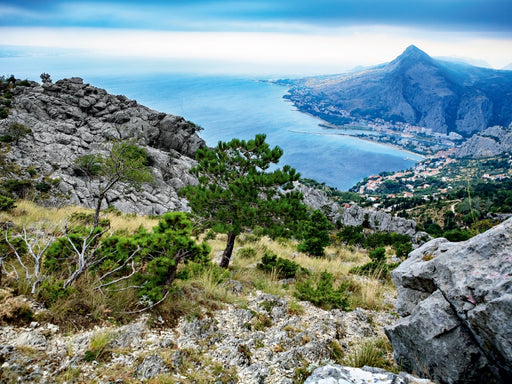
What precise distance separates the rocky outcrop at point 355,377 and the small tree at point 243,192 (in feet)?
16.1

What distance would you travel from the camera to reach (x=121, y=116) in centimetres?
5716

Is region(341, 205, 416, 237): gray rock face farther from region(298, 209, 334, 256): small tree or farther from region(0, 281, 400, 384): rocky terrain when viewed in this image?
region(0, 281, 400, 384): rocky terrain

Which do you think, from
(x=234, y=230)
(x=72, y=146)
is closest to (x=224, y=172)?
(x=234, y=230)

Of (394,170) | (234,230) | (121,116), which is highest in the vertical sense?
(121,116)

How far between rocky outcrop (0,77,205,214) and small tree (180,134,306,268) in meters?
22.5

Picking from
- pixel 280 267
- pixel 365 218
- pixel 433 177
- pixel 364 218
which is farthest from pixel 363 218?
pixel 433 177

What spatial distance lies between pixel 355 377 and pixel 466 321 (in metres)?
1.45

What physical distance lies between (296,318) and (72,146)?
50005mm

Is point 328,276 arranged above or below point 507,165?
above

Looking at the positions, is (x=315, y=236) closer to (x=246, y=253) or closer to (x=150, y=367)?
(x=246, y=253)

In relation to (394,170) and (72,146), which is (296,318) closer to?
(72,146)

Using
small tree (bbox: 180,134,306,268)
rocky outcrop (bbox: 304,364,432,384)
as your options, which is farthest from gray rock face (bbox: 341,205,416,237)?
rocky outcrop (bbox: 304,364,432,384)

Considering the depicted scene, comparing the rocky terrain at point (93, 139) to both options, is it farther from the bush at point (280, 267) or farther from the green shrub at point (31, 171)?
the bush at point (280, 267)

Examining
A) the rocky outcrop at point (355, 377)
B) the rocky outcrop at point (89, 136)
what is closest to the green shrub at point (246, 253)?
the rocky outcrop at point (355, 377)
